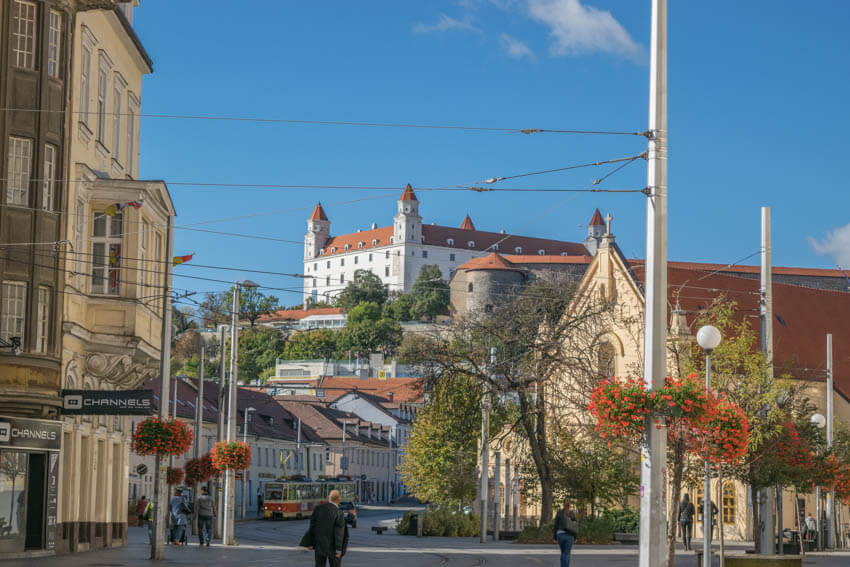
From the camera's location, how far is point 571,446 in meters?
52.6

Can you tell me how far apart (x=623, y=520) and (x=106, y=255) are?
27092 millimetres

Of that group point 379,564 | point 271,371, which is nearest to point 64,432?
point 379,564

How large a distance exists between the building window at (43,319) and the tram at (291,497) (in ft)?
170

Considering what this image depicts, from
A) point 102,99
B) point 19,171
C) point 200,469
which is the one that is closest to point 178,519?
point 200,469

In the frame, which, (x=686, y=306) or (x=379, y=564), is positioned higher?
(x=686, y=306)

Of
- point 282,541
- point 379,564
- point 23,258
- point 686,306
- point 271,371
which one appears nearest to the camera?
point 23,258

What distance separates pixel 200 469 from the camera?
4969cm

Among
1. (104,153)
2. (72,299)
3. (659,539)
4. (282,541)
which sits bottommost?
(282,541)

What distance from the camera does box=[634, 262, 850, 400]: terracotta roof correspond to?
65.4m

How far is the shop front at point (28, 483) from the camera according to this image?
28453mm

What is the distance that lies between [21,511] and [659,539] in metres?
16.9

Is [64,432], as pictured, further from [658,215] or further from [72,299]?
[658,215]

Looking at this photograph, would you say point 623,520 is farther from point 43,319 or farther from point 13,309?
point 13,309

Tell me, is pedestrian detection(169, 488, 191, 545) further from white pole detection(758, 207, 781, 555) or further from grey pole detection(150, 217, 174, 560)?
white pole detection(758, 207, 781, 555)
